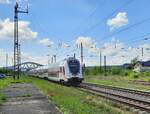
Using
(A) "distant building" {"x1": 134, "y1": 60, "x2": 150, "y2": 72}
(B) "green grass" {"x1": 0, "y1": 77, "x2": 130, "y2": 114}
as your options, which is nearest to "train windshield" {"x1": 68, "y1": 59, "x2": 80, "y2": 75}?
(B) "green grass" {"x1": 0, "y1": 77, "x2": 130, "y2": 114}

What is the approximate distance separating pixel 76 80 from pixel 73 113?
29.4m

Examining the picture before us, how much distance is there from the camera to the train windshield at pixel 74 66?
4425cm

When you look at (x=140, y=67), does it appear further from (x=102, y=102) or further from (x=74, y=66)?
(x=102, y=102)

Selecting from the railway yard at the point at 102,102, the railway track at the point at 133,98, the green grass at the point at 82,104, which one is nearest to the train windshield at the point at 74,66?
the railway track at the point at 133,98

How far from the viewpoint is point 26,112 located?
15.5 metres

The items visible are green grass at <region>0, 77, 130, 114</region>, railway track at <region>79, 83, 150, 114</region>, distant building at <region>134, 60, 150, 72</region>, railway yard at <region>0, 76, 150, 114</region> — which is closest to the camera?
green grass at <region>0, 77, 130, 114</region>

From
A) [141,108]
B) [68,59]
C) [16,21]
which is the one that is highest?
[16,21]

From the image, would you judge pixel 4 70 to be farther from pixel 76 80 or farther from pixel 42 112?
pixel 42 112

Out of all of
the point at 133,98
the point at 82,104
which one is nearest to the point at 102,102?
the point at 133,98

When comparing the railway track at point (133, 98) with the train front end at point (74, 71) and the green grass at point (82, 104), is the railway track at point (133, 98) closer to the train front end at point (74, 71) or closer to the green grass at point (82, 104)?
the green grass at point (82, 104)

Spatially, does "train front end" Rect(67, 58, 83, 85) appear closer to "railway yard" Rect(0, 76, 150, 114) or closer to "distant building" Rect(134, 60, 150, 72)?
"railway yard" Rect(0, 76, 150, 114)

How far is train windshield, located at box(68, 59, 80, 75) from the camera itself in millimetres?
44250

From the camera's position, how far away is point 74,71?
4431 cm

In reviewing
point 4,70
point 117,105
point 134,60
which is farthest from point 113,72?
point 117,105
